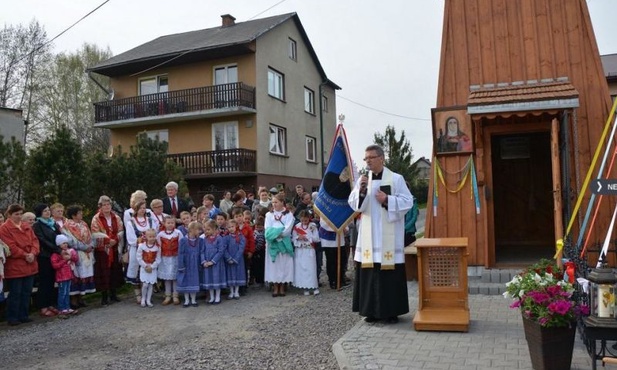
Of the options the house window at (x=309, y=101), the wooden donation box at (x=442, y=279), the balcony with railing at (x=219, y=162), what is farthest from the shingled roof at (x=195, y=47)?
the wooden donation box at (x=442, y=279)

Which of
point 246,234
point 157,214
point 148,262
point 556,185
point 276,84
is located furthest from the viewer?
point 276,84

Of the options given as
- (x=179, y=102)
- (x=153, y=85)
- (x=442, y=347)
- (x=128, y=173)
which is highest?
(x=153, y=85)

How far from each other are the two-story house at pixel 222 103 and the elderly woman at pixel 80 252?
1518 cm

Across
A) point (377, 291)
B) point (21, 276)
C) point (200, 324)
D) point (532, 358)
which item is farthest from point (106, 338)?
point (532, 358)

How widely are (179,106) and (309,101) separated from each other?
838 cm

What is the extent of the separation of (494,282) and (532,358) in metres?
4.11

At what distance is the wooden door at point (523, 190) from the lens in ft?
41.7

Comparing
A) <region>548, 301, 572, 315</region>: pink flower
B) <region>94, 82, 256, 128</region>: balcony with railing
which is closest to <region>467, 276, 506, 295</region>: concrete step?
<region>548, 301, 572, 315</region>: pink flower

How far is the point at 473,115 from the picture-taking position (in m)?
8.61

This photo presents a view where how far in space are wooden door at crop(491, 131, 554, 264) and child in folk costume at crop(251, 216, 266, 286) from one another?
18.5 ft

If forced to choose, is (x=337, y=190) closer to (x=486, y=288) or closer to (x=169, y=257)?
(x=486, y=288)

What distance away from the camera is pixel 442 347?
5.74 m

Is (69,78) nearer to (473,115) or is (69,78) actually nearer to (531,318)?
(473,115)

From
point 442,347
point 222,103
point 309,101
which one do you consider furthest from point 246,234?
point 309,101
